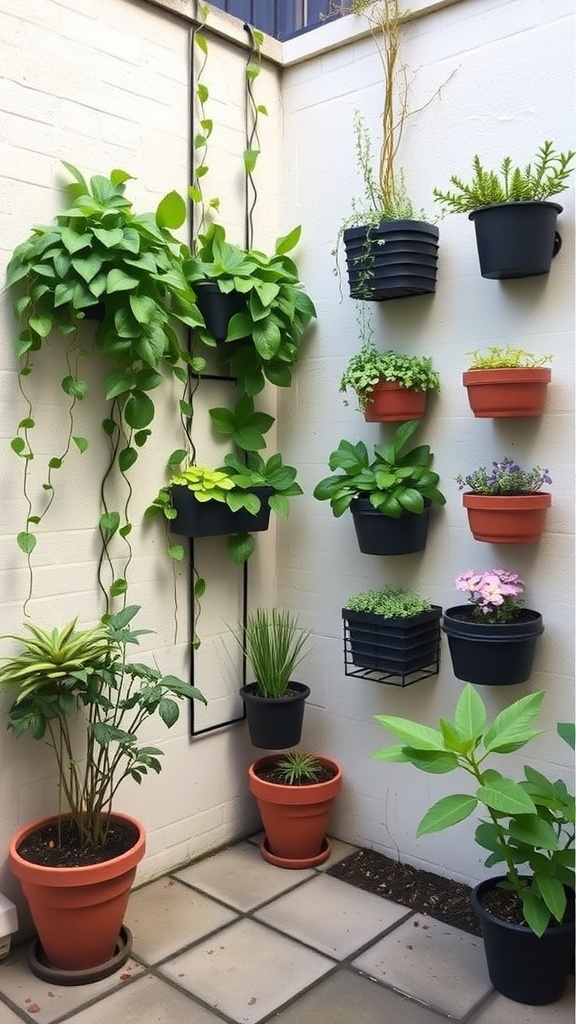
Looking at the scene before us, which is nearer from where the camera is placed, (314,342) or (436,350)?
(436,350)

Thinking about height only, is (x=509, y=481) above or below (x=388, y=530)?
above

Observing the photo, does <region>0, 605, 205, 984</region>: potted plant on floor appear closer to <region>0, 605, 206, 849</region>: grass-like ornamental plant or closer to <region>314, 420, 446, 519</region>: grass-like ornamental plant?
<region>0, 605, 206, 849</region>: grass-like ornamental plant

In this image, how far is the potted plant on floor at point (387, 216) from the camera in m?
2.25

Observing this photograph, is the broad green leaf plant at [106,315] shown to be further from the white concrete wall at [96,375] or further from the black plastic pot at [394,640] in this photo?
the black plastic pot at [394,640]

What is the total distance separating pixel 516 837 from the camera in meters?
1.81

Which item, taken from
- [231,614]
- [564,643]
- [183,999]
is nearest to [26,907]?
[183,999]

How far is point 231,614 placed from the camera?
2.71 meters

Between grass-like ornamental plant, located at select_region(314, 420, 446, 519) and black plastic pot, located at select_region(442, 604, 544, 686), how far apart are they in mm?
361

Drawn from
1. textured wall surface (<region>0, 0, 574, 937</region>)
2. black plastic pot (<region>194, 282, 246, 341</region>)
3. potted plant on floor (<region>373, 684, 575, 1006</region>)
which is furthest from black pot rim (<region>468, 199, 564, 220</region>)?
potted plant on floor (<region>373, 684, 575, 1006</region>)

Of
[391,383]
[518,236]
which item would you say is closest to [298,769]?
[391,383]

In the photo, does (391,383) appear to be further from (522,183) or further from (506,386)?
(522,183)

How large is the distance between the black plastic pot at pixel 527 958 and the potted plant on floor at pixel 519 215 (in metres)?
1.53

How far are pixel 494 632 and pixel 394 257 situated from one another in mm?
1028

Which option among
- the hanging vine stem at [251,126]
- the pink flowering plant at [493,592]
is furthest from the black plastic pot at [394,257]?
the pink flowering plant at [493,592]
